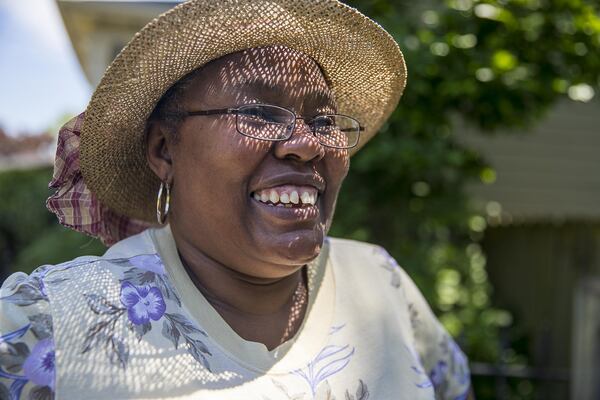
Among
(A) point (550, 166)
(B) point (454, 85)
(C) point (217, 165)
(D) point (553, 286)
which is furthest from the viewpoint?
(A) point (550, 166)

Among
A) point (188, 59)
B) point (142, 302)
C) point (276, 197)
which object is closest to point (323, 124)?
point (276, 197)

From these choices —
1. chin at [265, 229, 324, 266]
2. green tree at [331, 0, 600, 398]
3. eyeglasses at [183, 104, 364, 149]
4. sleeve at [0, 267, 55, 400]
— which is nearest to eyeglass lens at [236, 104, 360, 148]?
eyeglasses at [183, 104, 364, 149]

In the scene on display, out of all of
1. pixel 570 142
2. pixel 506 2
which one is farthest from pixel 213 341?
pixel 570 142

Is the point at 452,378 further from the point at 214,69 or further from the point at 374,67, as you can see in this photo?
the point at 214,69

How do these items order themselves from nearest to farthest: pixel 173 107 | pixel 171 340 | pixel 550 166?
pixel 171 340
pixel 173 107
pixel 550 166

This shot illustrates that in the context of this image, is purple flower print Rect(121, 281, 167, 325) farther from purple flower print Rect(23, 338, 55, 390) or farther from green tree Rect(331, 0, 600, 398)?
green tree Rect(331, 0, 600, 398)

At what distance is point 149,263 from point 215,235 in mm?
185

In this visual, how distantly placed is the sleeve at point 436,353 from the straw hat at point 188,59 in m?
0.74

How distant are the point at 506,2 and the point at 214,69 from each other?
3.08 meters

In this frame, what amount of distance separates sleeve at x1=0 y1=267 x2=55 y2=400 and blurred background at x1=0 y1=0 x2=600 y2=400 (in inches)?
32.9

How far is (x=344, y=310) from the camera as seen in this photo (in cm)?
210

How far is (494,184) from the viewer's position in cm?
768

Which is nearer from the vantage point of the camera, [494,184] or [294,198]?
[294,198]

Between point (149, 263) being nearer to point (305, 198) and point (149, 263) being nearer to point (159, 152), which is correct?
point (159, 152)
